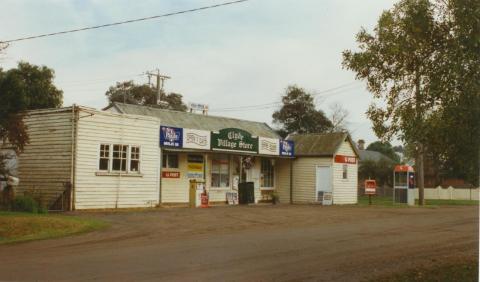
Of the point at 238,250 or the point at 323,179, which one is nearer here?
the point at 238,250

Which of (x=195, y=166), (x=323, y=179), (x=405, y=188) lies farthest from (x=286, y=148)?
(x=405, y=188)

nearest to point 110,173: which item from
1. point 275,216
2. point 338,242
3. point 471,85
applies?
point 275,216

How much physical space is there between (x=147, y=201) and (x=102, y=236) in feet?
33.5

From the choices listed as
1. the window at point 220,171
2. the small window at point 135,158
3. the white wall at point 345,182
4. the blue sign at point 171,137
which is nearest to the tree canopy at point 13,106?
the small window at point 135,158

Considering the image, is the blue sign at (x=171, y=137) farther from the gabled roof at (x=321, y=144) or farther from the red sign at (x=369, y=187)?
the red sign at (x=369, y=187)

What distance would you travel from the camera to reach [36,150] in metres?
24.1

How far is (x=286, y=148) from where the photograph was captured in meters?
33.6

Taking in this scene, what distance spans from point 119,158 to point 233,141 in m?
6.92

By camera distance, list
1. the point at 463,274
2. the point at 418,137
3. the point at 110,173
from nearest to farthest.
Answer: the point at 418,137 → the point at 463,274 → the point at 110,173

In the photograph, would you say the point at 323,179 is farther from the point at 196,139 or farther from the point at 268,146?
the point at 196,139

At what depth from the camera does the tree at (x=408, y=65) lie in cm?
916

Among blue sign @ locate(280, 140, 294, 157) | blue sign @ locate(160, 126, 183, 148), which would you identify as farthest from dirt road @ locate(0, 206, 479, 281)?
blue sign @ locate(280, 140, 294, 157)

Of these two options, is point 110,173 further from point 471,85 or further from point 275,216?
point 471,85

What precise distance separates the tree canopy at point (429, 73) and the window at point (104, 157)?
15075 mm
